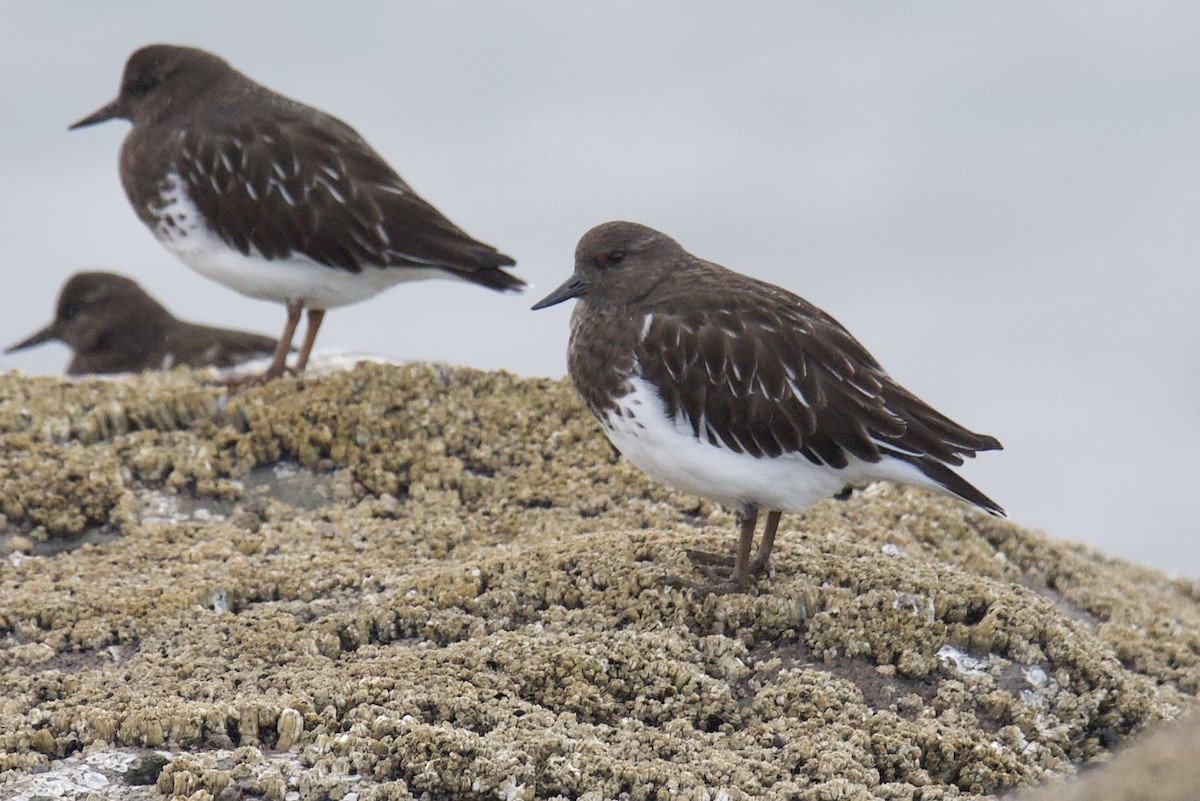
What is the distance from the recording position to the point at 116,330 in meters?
11.9

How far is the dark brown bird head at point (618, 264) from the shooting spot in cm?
667

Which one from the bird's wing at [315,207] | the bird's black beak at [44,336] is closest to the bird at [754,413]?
the bird's wing at [315,207]

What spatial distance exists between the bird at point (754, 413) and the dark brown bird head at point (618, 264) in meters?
0.28

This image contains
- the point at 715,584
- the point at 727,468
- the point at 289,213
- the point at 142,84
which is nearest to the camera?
the point at 715,584

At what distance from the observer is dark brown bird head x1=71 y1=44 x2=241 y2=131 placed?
10031 millimetres

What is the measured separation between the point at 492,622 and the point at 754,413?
1.33m

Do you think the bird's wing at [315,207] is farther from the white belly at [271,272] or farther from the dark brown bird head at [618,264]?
the dark brown bird head at [618,264]

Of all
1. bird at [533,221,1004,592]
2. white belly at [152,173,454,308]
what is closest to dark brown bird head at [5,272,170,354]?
white belly at [152,173,454,308]

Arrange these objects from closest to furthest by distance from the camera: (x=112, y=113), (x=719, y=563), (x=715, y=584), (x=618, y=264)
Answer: (x=715, y=584) < (x=719, y=563) < (x=618, y=264) < (x=112, y=113)

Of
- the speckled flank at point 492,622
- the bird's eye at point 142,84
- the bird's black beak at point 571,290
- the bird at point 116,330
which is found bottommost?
the speckled flank at point 492,622

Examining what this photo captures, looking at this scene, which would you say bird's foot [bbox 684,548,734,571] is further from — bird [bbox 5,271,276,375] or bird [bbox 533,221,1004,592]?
bird [bbox 5,271,276,375]

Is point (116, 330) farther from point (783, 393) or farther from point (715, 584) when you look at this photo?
point (715, 584)

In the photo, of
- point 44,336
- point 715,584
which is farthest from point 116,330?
point 715,584

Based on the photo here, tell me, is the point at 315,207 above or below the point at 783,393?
above
